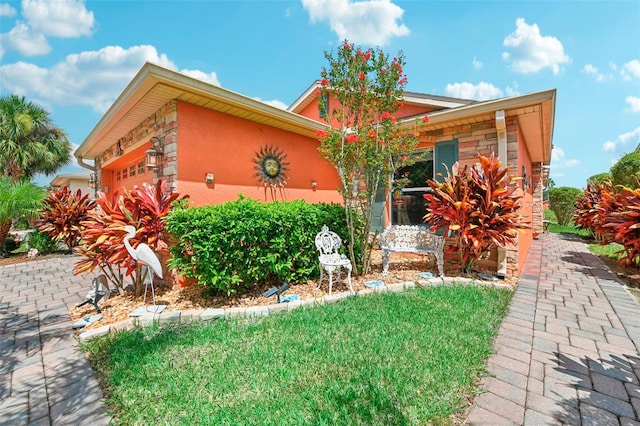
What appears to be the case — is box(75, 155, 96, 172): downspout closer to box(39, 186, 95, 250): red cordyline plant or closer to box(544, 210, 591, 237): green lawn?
box(39, 186, 95, 250): red cordyline plant

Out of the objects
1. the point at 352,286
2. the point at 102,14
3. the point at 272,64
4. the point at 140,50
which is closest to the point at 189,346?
the point at 352,286

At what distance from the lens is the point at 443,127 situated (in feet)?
18.8

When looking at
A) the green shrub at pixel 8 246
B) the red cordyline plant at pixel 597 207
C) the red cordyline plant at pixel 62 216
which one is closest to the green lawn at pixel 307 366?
the red cordyline plant at pixel 597 207

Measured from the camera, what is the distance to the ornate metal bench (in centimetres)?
482

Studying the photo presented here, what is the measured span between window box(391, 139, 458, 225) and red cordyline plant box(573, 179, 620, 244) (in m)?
3.88

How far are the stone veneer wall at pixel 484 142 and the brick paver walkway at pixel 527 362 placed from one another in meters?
0.57

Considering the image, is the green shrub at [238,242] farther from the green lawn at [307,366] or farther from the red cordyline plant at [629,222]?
the red cordyline plant at [629,222]

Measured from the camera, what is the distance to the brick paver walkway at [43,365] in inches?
78.8

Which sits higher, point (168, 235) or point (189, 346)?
point (168, 235)

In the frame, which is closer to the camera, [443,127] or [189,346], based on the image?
[189,346]

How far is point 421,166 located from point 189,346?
5574 mm

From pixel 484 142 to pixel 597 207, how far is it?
403 cm

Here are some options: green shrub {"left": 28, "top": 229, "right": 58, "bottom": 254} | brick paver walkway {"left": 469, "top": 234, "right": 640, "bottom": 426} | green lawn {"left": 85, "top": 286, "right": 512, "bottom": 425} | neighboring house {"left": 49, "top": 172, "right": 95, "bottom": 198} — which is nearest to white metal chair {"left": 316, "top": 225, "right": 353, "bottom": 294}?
green lawn {"left": 85, "top": 286, "right": 512, "bottom": 425}

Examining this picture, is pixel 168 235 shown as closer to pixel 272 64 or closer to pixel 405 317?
pixel 405 317
